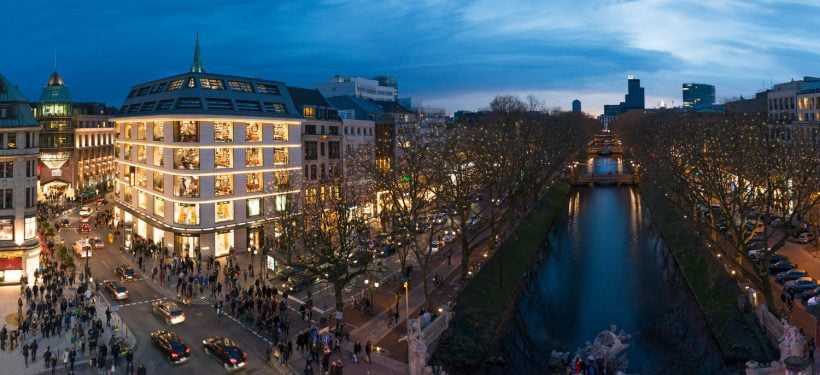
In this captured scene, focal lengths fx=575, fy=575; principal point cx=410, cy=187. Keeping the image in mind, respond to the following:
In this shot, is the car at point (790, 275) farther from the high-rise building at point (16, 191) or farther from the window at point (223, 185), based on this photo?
the high-rise building at point (16, 191)

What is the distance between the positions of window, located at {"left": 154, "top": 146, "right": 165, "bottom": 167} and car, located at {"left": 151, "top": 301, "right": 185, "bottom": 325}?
80.6 ft

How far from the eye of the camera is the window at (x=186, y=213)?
61.4 meters

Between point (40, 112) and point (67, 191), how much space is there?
16.9 m

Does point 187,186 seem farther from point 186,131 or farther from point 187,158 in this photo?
point 186,131

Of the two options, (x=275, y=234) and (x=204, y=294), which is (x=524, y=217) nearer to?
(x=275, y=234)

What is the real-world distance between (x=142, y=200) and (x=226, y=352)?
44.1 m

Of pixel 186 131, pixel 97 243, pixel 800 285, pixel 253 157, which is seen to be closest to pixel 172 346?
pixel 186 131

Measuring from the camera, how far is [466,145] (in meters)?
74.1

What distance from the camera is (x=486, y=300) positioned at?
4884 centimetres

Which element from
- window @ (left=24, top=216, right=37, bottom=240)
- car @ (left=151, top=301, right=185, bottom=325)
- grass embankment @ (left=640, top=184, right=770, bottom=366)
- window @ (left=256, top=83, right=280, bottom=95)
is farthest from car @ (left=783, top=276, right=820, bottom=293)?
window @ (left=24, top=216, right=37, bottom=240)

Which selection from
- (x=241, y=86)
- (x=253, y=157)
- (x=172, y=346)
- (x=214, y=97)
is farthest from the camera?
(x=241, y=86)

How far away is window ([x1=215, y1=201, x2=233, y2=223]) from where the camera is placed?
62781 millimetres

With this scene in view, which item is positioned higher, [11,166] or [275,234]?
[11,166]

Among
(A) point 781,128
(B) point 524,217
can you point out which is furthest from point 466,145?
(A) point 781,128
